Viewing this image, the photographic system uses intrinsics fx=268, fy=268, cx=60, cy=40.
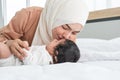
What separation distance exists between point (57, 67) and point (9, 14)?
2.47 meters

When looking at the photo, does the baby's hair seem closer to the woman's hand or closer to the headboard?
the woman's hand

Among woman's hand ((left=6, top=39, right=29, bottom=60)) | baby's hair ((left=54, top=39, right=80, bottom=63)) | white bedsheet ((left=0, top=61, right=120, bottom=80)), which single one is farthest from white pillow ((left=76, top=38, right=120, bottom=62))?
white bedsheet ((left=0, top=61, right=120, bottom=80))

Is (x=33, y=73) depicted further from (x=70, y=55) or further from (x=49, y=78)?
(x=70, y=55)

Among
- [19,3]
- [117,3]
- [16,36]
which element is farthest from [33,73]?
[19,3]

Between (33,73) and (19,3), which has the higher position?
(33,73)

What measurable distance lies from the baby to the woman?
0.35 m

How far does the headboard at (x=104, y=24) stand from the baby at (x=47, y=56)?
1.06 m

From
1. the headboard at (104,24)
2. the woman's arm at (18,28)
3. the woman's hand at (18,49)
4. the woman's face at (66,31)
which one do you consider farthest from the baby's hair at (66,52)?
the headboard at (104,24)

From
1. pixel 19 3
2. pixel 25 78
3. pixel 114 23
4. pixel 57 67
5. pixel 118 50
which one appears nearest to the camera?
pixel 25 78

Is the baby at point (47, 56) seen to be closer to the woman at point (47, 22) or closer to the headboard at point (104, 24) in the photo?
the woman at point (47, 22)

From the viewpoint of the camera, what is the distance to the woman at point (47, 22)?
151 cm

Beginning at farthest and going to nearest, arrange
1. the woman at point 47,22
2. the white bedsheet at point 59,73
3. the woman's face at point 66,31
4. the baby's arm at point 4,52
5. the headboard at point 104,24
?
1. the headboard at point 104,24
2. the woman at point 47,22
3. the woman's face at point 66,31
4. the baby's arm at point 4,52
5. the white bedsheet at point 59,73

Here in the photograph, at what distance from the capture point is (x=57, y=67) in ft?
2.77

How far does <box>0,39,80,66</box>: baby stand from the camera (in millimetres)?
1074
